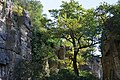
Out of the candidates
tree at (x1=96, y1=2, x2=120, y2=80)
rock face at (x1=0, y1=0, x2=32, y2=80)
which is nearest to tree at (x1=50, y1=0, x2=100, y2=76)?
tree at (x1=96, y1=2, x2=120, y2=80)

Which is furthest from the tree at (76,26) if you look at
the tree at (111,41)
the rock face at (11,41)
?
the rock face at (11,41)

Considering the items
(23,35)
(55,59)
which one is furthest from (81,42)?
(23,35)

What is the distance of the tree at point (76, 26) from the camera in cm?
1851

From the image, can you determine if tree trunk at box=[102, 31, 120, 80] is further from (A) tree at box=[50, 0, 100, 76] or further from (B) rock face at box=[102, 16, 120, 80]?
(A) tree at box=[50, 0, 100, 76]

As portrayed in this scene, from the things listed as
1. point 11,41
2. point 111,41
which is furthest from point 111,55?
point 11,41

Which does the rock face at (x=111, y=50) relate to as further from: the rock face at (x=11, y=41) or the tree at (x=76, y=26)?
the rock face at (x=11, y=41)

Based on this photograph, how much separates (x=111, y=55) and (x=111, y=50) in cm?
32

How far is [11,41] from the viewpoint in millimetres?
16594

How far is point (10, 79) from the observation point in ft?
51.6

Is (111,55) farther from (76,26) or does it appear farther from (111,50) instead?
(76,26)

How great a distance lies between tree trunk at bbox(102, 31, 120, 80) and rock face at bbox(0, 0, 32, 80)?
6.13m

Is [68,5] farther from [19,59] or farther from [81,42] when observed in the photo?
[19,59]

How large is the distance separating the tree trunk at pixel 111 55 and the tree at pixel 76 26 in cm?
256

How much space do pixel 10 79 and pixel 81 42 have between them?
7.09m
